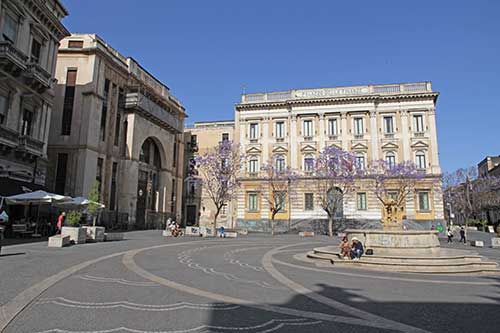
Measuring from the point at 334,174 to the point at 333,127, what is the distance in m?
7.63

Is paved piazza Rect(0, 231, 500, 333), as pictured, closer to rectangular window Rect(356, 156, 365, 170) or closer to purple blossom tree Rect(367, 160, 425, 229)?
purple blossom tree Rect(367, 160, 425, 229)

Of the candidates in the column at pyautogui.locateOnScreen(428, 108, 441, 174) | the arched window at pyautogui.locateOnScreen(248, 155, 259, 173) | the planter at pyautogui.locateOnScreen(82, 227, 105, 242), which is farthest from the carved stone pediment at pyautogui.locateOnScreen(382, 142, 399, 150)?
the planter at pyautogui.locateOnScreen(82, 227, 105, 242)

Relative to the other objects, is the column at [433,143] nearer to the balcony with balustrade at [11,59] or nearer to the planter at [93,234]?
the planter at [93,234]

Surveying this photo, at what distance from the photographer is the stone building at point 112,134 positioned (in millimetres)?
31234

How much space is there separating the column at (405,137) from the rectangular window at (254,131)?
17771 mm

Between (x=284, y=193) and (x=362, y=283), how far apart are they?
31.2m

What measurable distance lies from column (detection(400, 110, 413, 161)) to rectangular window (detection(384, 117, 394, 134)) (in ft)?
4.02

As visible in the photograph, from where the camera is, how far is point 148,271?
34.9ft

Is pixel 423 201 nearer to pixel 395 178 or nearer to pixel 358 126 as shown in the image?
pixel 395 178

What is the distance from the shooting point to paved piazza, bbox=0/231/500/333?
5562 mm

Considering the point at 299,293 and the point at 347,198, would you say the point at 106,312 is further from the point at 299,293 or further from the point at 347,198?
the point at 347,198

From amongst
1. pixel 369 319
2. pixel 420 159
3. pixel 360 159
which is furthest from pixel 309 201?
pixel 369 319

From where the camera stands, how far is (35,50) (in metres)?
23.2

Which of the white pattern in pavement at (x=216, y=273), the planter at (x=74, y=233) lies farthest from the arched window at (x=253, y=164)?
the white pattern in pavement at (x=216, y=273)
